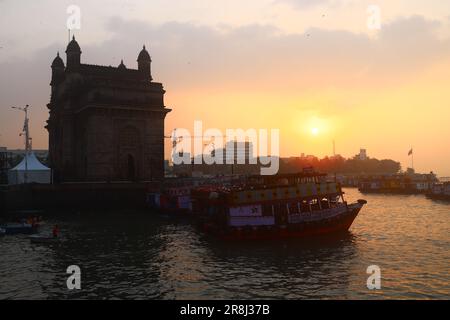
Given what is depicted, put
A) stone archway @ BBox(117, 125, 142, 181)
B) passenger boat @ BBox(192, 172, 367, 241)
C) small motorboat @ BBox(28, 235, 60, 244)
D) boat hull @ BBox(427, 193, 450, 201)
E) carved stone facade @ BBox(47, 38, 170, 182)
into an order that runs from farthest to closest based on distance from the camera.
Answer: boat hull @ BBox(427, 193, 450, 201) < stone archway @ BBox(117, 125, 142, 181) < carved stone facade @ BBox(47, 38, 170, 182) < passenger boat @ BBox(192, 172, 367, 241) < small motorboat @ BBox(28, 235, 60, 244)

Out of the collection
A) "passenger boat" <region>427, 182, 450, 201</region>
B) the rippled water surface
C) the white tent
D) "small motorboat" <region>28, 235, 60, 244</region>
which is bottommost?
the rippled water surface

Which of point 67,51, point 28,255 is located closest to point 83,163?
point 67,51

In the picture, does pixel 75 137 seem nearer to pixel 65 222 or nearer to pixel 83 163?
pixel 83 163

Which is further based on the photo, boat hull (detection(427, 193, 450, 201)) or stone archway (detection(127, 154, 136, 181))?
boat hull (detection(427, 193, 450, 201))

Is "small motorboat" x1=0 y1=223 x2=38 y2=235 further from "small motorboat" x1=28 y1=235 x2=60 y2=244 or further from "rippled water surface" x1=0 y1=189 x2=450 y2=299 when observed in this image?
"small motorboat" x1=28 y1=235 x2=60 y2=244

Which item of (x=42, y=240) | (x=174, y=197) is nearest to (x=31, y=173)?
(x=174, y=197)

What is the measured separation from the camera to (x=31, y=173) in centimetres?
5991

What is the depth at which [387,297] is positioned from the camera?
62.8ft

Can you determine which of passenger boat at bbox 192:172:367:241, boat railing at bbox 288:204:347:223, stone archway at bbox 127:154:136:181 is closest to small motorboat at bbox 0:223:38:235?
passenger boat at bbox 192:172:367:241

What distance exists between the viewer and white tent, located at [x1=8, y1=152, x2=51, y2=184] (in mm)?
59875

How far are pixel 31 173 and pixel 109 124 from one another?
1268cm

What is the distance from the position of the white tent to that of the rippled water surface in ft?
79.9

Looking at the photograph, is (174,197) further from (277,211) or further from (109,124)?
(277,211)

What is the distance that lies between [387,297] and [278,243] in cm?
1284
